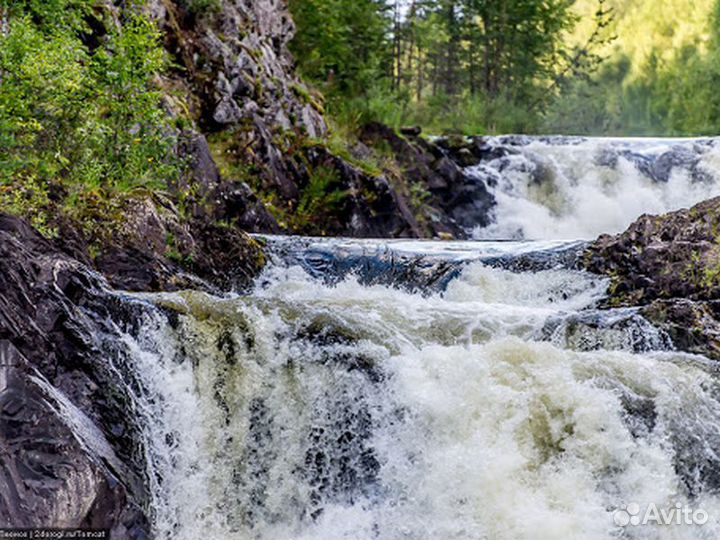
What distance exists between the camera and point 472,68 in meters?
30.9

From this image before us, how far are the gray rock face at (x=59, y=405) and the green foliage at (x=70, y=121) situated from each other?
124 cm

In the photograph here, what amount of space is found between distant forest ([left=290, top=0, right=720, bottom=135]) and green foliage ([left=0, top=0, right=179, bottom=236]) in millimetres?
8945

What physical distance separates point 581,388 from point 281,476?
2389 millimetres

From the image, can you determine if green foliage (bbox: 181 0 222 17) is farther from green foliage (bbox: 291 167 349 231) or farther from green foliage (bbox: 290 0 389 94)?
green foliage (bbox: 290 0 389 94)

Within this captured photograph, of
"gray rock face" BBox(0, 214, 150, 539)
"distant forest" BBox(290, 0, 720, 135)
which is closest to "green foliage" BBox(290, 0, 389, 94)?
"distant forest" BBox(290, 0, 720, 135)

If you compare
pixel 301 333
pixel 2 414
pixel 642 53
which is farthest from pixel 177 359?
pixel 642 53

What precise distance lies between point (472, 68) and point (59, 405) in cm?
2837

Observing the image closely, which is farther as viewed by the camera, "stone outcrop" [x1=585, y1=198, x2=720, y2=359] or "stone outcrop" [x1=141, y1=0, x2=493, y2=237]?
"stone outcrop" [x1=141, y1=0, x2=493, y2=237]

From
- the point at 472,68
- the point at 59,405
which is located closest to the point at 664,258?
the point at 59,405

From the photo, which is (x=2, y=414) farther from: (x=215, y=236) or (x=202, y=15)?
(x=202, y=15)

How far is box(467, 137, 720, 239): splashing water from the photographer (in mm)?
17328

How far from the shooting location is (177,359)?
19.9 feet

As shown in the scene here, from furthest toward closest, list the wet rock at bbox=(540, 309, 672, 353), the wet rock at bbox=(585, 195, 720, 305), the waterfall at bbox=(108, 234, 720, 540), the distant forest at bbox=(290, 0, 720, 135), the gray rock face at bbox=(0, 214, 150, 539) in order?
the distant forest at bbox=(290, 0, 720, 135) < the wet rock at bbox=(585, 195, 720, 305) < the wet rock at bbox=(540, 309, 672, 353) < the waterfall at bbox=(108, 234, 720, 540) < the gray rock face at bbox=(0, 214, 150, 539)

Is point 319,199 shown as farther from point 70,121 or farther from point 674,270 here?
point 674,270
